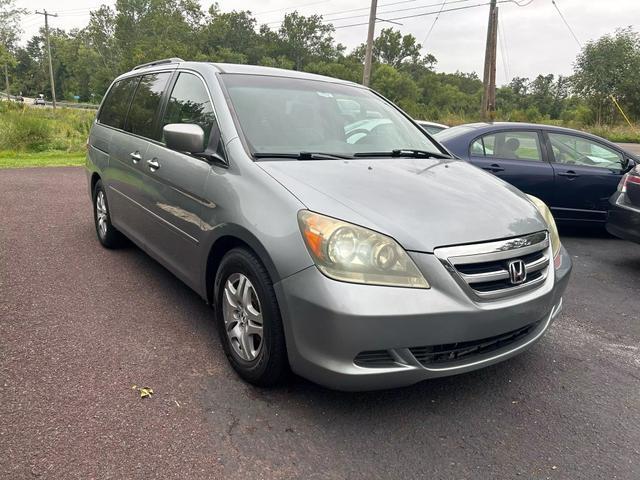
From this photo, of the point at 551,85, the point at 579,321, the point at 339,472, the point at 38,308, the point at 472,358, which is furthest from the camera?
the point at 551,85

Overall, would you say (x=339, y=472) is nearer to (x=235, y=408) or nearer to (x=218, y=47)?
(x=235, y=408)

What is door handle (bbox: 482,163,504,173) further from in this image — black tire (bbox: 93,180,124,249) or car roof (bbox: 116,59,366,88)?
black tire (bbox: 93,180,124,249)

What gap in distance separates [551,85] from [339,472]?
87473mm

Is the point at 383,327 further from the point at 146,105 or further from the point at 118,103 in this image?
the point at 118,103

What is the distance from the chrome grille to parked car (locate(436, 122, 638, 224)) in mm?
3755

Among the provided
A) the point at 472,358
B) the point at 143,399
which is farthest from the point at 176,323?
the point at 472,358

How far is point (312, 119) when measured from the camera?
334 cm

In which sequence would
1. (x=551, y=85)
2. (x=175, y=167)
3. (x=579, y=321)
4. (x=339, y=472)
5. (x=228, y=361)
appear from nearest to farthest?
1. (x=339, y=472)
2. (x=228, y=361)
3. (x=175, y=167)
4. (x=579, y=321)
5. (x=551, y=85)

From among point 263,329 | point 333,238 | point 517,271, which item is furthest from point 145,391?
point 517,271

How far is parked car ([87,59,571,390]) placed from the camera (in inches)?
87.5

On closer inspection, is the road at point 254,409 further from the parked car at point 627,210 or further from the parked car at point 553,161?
the parked car at point 553,161

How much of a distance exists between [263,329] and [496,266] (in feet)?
3.79

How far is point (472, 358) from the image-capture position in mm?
2428

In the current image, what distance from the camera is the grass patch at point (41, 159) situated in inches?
479
